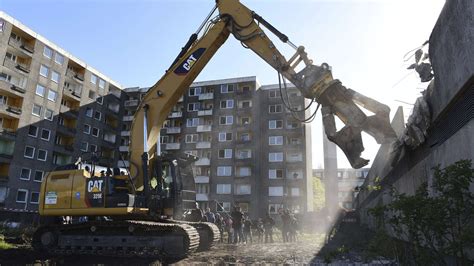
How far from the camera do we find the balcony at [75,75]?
5231cm

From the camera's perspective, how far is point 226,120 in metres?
57.1

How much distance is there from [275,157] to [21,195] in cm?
3204

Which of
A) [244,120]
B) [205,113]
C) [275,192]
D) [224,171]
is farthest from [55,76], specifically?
[275,192]

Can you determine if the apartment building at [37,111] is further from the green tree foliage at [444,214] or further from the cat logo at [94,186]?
the green tree foliage at [444,214]

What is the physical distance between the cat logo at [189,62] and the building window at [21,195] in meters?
37.6

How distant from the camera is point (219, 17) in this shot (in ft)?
40.0

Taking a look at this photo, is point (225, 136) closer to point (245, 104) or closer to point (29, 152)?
point (245, 104)

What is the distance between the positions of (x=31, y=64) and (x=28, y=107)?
5461mm

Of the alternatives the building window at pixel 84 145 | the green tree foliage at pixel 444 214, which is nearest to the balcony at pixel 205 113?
the building window at pixel 84 145

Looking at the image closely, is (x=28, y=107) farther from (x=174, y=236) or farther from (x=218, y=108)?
(x=174, y=236)

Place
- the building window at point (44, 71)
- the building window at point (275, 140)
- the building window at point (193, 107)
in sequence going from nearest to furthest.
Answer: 1. the building window at point (44, 71)
2. the building window at point (275, 140)
3. the building window at point (193, 107)

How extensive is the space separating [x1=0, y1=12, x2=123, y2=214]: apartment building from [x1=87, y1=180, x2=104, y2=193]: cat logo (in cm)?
3417

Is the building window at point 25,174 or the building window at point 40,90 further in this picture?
the building window at point 40,90

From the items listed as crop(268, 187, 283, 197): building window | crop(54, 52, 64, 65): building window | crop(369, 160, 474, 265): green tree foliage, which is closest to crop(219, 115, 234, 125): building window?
crop(268, 187, 283, 197): building window
